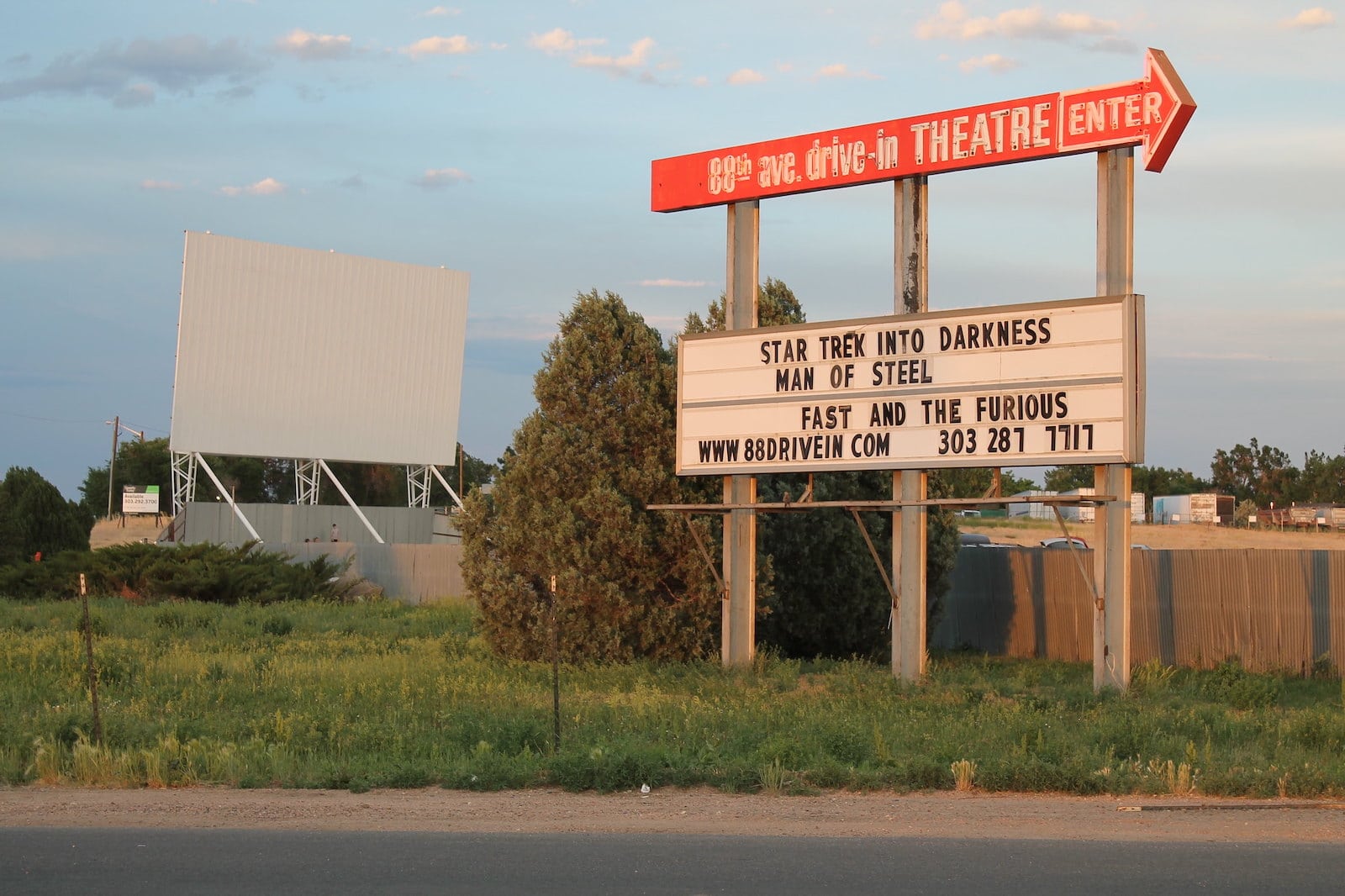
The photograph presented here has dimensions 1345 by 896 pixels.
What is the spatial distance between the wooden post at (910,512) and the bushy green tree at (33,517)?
3122cm

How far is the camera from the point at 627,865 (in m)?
7.66

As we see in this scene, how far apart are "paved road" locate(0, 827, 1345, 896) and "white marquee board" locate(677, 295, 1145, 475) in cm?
634

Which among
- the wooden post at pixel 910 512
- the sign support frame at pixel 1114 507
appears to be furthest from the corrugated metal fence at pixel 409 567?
the sign support frame at pixel 1114 507

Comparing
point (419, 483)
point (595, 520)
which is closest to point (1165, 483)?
point (419, 483)

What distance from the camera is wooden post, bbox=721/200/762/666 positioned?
1678 centimetres

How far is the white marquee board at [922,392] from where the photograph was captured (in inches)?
543

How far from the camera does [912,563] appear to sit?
614 inches

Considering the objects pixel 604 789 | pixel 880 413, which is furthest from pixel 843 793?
pixel 880 413

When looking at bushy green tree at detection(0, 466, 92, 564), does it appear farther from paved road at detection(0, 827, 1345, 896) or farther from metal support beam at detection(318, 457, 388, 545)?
paved road at detection(0, 827, 1345, 896)

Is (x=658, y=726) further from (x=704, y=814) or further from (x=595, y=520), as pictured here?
(x=595, y=520)

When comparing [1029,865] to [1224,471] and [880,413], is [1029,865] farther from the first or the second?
[1224,471]

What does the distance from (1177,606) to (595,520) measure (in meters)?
9.19

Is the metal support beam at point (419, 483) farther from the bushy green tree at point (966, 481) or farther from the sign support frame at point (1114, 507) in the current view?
the sign support frame at point (1114, 507)

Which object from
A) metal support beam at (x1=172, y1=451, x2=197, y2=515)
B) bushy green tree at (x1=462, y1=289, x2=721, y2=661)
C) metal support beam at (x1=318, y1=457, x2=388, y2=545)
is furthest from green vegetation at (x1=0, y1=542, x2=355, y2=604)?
bushy green tree at (x1=462, y1=289, x2=721, y2=661)
